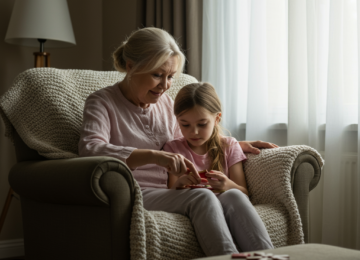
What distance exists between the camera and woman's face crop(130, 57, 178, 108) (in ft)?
5.02

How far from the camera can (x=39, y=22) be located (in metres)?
2.32

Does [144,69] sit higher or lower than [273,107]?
higher

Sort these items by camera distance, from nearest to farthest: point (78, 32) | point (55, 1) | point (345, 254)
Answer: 1. point (345, 254)
2. point (55, 1)
3. point (78, 32)

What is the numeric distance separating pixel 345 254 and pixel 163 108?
103 cm

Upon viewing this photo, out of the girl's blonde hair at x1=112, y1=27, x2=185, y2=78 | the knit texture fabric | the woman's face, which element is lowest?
the knit texture fabric

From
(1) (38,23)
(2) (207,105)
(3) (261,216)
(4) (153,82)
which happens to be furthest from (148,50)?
(1) (38,23)

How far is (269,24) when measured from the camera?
2.19 m

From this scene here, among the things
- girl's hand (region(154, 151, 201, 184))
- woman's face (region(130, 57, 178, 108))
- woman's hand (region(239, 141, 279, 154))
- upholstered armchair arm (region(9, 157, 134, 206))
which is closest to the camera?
upholstered armchair arm (region(9, 157, 134, 206))

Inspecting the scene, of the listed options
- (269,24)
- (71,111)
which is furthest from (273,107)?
(71,111)

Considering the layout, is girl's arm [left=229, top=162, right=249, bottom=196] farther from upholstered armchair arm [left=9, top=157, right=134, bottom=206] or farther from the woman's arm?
upholstered armchair arm [left=9, top=157, right=134, bottom=206]

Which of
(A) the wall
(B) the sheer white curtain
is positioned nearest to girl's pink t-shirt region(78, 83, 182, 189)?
(B) the sheer white curtain

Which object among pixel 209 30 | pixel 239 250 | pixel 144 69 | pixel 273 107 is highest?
pixel 209 30

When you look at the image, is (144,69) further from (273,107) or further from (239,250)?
(273,107)

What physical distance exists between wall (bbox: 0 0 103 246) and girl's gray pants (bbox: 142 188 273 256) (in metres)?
1.47
